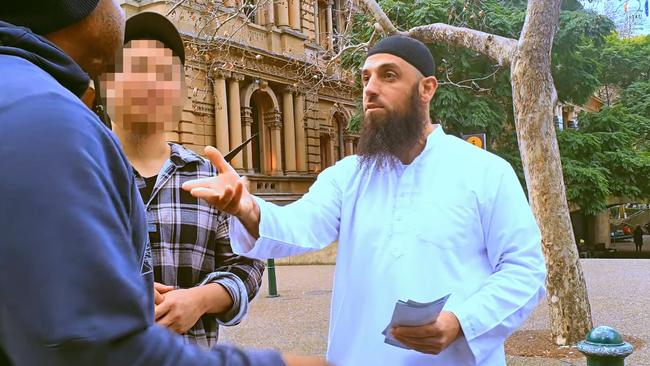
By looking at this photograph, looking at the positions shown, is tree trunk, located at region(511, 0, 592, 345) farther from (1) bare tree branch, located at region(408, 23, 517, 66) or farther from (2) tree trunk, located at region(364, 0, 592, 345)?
(1) bare tree branch, located at region(408, 23, 517, 66)

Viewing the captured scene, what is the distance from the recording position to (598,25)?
19359 millimetres

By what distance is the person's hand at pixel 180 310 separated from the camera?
214 centimetres

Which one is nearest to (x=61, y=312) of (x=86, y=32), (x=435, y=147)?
(x=86, y=32)

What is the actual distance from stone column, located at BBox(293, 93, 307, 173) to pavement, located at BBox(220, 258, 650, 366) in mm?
11261

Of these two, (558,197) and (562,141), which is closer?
(558,197)

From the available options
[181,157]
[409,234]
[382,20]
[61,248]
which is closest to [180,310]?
[181,157]

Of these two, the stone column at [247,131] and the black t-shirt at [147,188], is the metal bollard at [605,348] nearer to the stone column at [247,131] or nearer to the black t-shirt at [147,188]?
the black t-shirt at [147,188]

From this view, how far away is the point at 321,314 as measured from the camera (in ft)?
34.1

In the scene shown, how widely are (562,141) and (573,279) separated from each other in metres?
15.5

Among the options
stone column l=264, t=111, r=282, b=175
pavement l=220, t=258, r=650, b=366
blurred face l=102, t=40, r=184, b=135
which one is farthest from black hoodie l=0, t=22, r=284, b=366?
stone column l=264, t=111, r=282, b=175

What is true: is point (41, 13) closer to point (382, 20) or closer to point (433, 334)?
point (433, 334)

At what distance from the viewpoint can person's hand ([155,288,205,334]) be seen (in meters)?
2.14

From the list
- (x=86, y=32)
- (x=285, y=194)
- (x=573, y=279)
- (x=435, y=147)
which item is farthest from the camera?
(x=285, y=194)

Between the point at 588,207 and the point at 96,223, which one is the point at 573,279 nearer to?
the point at 96,223
